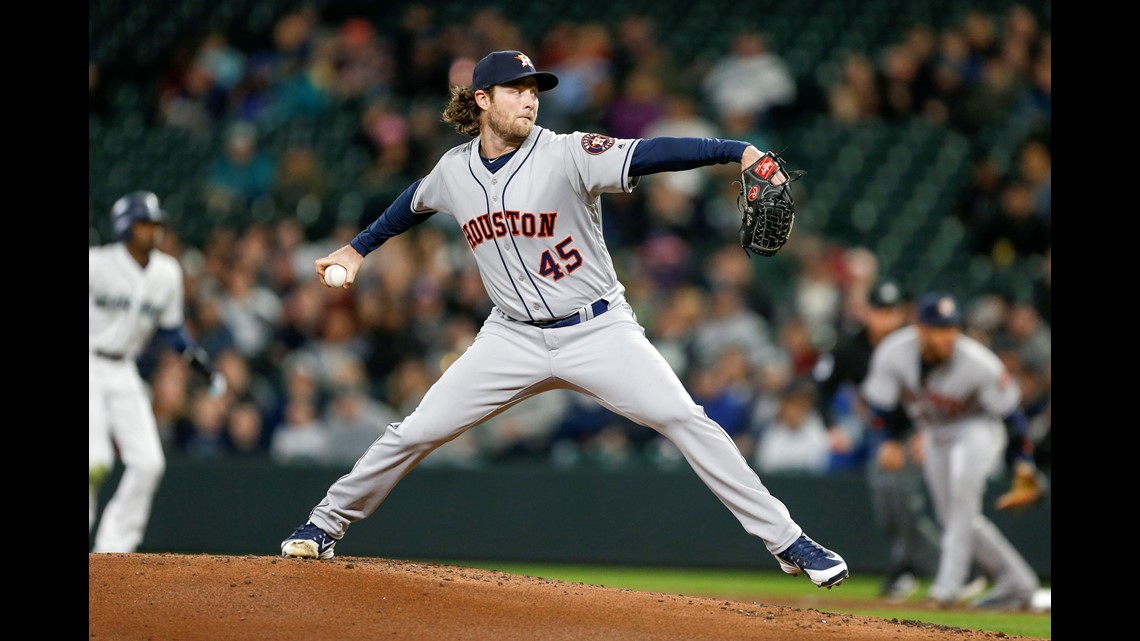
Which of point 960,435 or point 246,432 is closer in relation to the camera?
point 960,435

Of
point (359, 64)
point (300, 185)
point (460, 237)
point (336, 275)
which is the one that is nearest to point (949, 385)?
point (336, 275)

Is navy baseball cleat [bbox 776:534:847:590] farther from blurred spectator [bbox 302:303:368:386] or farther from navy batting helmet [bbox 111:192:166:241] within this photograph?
blurred spectator [bbox 302:303:368:386]

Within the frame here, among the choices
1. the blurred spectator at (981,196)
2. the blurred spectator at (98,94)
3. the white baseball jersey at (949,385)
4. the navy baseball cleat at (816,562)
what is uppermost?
the blurred spectator at (98,94)

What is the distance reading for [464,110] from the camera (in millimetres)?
5301

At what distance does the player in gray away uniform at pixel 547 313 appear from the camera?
4.91 meters

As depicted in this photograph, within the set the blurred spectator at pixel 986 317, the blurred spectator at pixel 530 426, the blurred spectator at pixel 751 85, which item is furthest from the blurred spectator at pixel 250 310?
the blurred spectator at pixel 986 317

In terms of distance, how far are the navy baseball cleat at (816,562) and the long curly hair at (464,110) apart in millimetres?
1966

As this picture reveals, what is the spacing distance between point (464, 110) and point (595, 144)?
0.64 m

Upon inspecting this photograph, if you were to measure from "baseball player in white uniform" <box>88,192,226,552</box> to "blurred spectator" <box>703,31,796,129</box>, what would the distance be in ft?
19.3

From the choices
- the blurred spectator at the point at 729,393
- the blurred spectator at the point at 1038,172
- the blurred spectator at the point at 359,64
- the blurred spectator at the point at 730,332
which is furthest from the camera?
the blurred spectator at the point at 359,64

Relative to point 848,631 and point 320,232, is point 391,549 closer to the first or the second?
point 320,232

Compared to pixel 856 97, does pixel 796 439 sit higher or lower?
lower

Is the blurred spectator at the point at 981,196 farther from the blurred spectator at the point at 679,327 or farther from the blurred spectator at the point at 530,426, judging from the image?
the blurred spectator at the point at 530,426

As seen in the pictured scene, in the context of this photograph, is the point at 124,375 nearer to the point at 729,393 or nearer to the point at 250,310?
the point at 250,310
